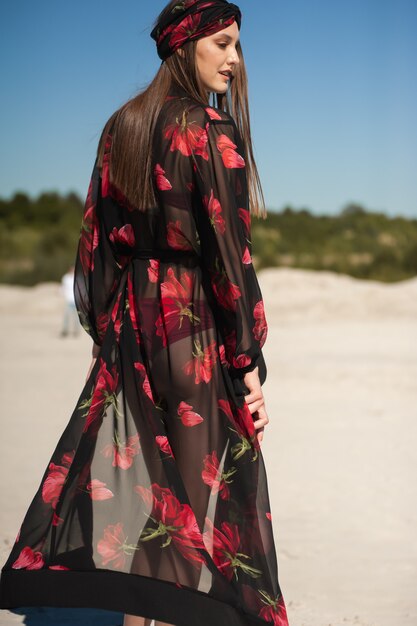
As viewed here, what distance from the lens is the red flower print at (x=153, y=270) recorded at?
260cm

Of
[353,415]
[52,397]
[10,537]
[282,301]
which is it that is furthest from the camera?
[282,301]

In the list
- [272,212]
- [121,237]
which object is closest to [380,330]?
[121,237]

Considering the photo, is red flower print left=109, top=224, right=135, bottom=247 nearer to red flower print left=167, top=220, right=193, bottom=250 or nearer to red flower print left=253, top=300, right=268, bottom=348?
red flower print left=167, top=220, right=193, bottom=250

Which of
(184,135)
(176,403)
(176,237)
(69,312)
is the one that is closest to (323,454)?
(176,403)

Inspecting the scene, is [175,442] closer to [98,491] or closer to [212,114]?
[98,491]

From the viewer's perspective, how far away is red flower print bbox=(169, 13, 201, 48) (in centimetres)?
259

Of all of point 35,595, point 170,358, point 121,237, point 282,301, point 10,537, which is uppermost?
point 121,237

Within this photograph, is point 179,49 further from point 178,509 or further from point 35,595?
point 35,595

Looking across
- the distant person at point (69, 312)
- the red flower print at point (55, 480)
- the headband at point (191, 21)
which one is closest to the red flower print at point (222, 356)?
the red flower print at point (55, 480)

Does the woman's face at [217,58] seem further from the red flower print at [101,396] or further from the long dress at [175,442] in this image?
the red flower print at [101,396]

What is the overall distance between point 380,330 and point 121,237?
599 inches

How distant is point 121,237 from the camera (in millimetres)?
2656

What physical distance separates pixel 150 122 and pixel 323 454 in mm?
5177

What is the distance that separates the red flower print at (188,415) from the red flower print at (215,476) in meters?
0.09
